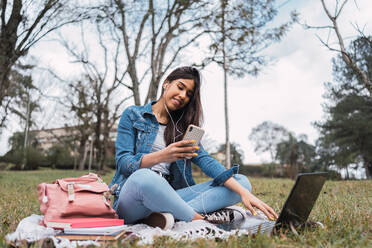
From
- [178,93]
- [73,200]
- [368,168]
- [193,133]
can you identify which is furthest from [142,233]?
[368,168]

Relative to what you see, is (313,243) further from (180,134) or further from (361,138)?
(361,138)

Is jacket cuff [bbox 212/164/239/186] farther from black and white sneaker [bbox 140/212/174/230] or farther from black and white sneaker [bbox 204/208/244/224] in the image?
black and white sneaker [bbox 140/212/174/230]

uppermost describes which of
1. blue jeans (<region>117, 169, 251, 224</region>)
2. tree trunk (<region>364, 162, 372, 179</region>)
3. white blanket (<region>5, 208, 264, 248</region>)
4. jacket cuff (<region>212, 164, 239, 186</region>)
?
jacket cuff (<region>212, 164, 239, 186</region>)

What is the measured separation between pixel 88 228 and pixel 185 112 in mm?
1172

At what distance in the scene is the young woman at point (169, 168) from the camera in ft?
5.68

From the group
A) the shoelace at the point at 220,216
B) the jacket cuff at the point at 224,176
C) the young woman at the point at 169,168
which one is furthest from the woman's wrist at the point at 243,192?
the shoelace at the point at 220,216

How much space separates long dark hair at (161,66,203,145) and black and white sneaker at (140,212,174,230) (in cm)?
59

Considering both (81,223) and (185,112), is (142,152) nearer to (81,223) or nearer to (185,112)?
(185,112)

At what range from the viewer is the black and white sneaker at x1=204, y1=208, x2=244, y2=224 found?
2.04 m

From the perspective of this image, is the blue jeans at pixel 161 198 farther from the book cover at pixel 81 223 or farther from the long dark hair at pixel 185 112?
the long dark hair at pixel 185 112

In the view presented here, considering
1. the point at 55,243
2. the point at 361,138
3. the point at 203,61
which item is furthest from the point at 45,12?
the point at 361,138

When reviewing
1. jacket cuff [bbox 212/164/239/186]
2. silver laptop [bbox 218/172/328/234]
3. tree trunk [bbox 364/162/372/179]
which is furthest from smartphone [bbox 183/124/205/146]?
tree trunk [bbox 364/162/372/179]

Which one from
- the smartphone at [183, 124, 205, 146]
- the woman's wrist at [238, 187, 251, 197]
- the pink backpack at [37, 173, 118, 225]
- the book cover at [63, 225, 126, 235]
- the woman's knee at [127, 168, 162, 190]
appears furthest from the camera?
the woman's wrist at [238, 187, 251, 197]

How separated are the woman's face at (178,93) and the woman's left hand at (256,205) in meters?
0.78
